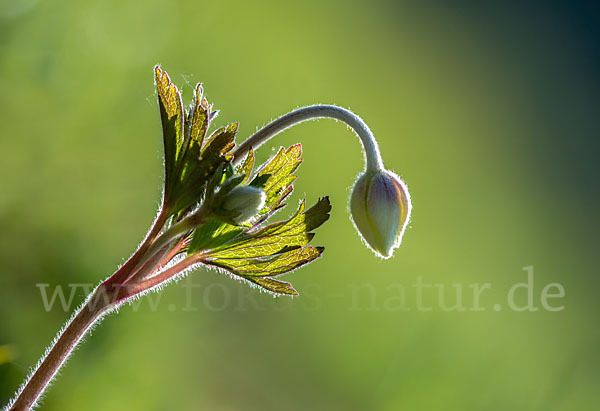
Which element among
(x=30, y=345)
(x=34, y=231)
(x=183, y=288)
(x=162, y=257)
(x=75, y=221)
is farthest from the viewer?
(x=183, y=288)

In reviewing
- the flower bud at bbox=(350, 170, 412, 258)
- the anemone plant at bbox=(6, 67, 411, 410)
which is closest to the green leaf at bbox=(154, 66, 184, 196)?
the anemone plant at bbox=(6, 67, 411, 410)

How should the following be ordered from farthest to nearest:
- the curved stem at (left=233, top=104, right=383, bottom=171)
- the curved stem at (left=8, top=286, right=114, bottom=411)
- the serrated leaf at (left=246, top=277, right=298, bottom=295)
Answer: the serrated leaf at (left=246, top=277, right=298, bottom=295) → the curved stem at (left=233, top=104, right=383, bottom=171) → the curved stem at (left=8, top=286, right=114, bottom=411)

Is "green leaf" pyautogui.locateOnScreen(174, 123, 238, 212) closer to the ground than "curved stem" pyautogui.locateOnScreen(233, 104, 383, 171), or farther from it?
closer to the ground

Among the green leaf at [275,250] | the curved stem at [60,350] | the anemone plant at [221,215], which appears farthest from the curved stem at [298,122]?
the curved stem at [60,350]

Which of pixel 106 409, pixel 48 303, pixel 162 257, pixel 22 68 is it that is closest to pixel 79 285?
pixel 48 303

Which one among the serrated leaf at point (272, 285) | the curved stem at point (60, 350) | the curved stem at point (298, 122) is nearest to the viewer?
the curved stem at point (60, 350)

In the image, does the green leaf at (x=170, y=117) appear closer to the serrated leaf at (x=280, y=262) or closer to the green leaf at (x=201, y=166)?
the green leaf at (x=201, y=166)

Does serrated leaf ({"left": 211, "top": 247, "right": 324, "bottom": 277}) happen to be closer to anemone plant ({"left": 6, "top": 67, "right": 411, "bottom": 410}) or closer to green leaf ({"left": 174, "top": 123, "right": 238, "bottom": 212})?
anemone plant ({"left": 6, "top": 67, "right": 411, "bottom": 410})

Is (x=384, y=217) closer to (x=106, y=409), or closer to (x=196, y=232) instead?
(x=196, y=232)
